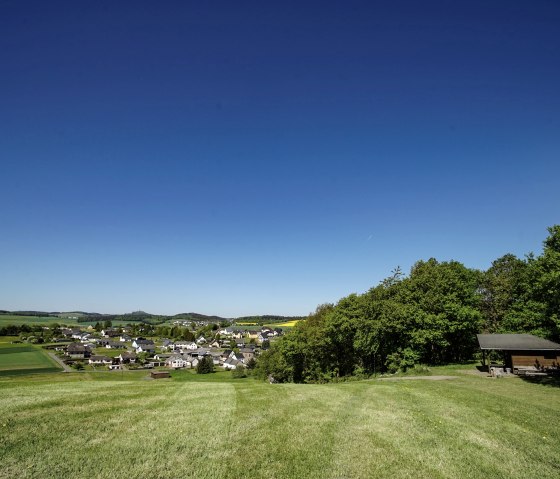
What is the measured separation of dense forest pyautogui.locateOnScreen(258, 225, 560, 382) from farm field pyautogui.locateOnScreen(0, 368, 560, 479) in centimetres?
2584

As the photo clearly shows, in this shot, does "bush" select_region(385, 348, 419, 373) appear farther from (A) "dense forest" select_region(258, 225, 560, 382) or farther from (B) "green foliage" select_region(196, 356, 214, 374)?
(B) "green foliage" select_region(196, 356, 214, 374)

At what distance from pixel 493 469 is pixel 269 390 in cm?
1272

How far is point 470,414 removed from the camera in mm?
15672

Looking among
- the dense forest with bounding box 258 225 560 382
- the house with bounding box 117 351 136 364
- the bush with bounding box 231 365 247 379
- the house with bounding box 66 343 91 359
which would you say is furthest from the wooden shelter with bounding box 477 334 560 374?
the house with bounding box 66 343 91 359

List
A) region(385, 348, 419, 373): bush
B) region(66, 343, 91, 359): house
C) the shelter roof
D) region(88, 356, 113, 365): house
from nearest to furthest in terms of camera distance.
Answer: the shelter roof
region(385, 348, 419, 373): bush
region(88, 356, 113, 365): house
region(66, 343, 91, 359): house

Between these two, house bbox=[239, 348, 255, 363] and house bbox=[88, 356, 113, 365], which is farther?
house bbox=[239, 348, 255, 363]

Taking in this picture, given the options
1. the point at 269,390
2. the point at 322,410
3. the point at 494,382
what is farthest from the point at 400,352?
the point at 322,410

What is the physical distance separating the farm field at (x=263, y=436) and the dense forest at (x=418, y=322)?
2584cm

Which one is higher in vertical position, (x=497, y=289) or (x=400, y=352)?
(x=497, y=289)

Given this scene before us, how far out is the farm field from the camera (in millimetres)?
9242

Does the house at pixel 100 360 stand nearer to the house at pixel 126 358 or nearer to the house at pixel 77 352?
the house at pixel 126 358

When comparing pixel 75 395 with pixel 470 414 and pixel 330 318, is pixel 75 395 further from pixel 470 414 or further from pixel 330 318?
pixel 330 318

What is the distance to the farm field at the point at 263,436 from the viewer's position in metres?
9.24

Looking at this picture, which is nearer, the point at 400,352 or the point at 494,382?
the point at 494,382
